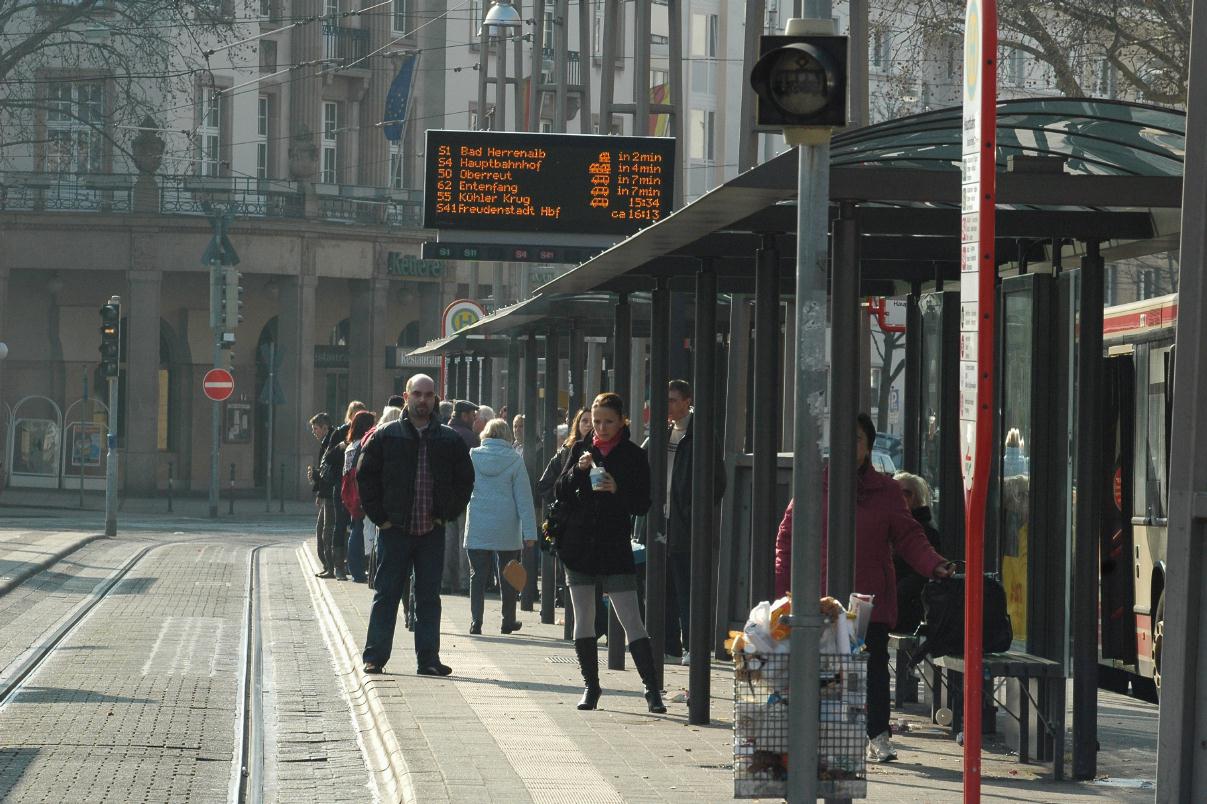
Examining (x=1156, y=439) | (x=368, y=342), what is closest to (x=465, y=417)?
(x=1156, y=439)

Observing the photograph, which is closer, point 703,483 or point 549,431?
point 703,483

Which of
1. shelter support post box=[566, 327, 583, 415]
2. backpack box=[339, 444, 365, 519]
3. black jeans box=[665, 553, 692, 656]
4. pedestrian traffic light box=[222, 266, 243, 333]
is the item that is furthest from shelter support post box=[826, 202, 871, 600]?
pedestrian traffic light box=[222, 266, 243, 333]

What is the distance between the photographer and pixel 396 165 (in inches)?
2159

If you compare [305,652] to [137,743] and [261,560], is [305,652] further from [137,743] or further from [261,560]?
[261,560]

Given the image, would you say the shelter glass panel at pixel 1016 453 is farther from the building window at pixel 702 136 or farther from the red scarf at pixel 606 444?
the building window at pixel 702 136

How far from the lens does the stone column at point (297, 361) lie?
50.8 meters

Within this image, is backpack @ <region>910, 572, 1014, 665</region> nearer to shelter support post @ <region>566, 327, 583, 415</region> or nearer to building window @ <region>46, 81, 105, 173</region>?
shelter support post @ <region>566, 327, 583, 415</region>

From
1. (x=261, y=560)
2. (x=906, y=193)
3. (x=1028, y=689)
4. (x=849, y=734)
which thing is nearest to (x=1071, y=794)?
(x=1028, y=689)

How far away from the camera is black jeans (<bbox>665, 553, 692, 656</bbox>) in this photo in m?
14.4

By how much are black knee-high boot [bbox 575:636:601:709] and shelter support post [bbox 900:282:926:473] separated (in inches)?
83.9

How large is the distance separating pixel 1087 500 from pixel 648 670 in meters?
3.19

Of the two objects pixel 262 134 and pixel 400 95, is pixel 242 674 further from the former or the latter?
pixel 262 134

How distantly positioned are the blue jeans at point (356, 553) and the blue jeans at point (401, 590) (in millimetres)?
8469

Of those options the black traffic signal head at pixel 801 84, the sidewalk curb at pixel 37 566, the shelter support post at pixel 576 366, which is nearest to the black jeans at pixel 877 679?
the black traffic signal head at pixel 801 84
